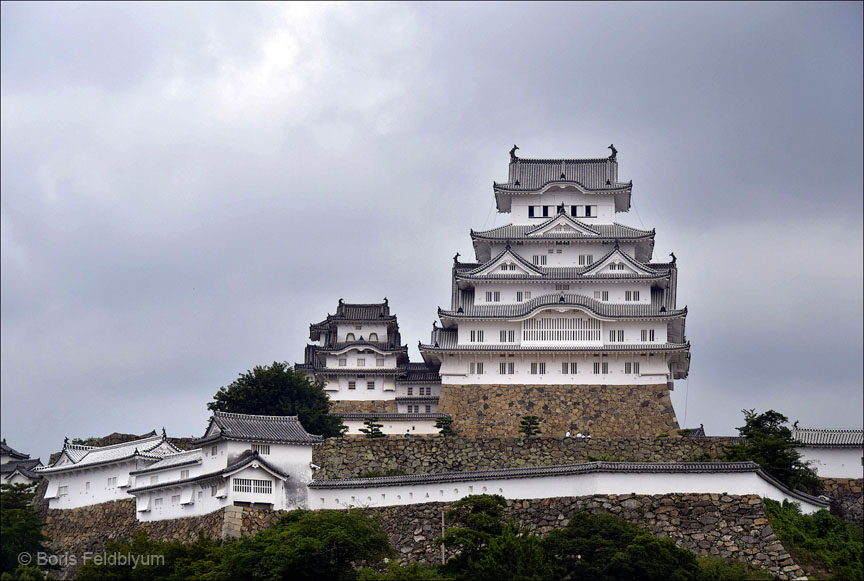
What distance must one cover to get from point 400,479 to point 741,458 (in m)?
11.0

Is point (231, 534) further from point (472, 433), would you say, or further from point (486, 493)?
point (472, 433)

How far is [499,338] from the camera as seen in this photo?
5738cm

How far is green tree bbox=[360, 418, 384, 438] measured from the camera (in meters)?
Result: 50.0

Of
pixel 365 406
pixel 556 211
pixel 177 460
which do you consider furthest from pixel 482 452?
pixel 556 211

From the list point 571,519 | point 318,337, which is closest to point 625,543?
point 571,519

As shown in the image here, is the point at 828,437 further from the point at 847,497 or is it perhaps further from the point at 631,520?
the point at 631,520

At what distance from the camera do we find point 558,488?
1581 inches

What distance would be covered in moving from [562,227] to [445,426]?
13.6 meters

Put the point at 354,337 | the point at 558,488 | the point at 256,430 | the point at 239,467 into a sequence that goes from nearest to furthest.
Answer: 1. the point at 558,488
2. the point at 239,467
3. the point at 256,430
4. the point at 354,337

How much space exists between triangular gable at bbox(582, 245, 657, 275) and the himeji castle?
44mm

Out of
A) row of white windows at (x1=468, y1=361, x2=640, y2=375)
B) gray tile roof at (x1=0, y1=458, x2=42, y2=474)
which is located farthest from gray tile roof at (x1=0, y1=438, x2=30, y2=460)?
row of white windows at (x1=468, y1=361, x2=640, y2=375)

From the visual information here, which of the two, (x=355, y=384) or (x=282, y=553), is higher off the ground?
(x=355, y=384)

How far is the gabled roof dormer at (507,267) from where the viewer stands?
2323 inches

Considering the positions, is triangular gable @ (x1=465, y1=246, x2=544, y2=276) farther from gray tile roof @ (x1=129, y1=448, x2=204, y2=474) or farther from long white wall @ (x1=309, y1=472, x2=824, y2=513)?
long white wall @ (x1=309, y1=472, x2=824, y2=513)
